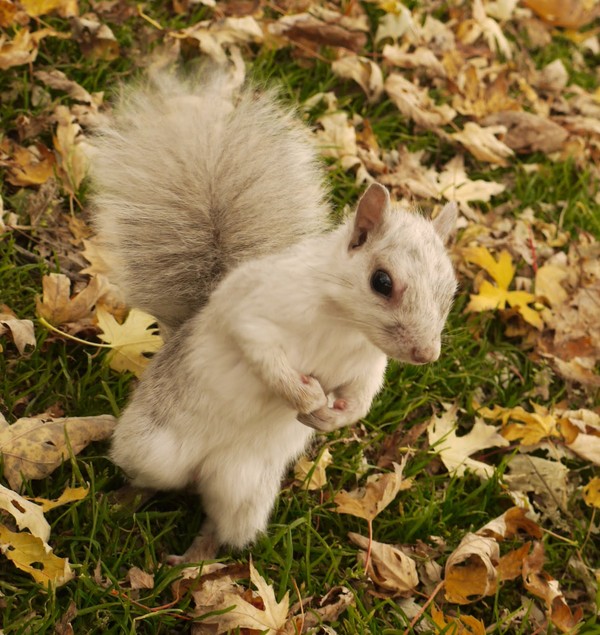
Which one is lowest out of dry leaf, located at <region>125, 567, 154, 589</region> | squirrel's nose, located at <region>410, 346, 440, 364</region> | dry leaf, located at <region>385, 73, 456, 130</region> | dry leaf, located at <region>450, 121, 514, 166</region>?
dry leaf, located at <region>125, 567, 154, 589</region>

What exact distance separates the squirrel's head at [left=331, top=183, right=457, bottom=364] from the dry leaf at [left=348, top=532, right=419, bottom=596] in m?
0.63

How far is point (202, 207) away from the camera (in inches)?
71.1

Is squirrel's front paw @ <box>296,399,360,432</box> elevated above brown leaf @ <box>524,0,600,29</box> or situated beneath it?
situated beneath

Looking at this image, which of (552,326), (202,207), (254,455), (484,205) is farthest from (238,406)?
(484,205)

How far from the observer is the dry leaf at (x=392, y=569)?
1851 millimetres

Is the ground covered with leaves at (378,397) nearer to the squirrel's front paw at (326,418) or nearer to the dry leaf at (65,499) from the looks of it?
the dry leaf at (65,499)

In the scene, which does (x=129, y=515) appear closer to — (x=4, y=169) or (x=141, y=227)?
(x=141, y=227)

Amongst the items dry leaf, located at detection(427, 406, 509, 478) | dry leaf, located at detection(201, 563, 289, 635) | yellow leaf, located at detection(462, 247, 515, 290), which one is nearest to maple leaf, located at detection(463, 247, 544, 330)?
yellow leaf, located at detection(462, 247, 515, 290)

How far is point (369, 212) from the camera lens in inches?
60.9

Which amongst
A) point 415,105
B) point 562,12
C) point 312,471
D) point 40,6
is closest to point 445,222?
point 312,471

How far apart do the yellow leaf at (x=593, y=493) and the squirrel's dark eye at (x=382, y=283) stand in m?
1.04

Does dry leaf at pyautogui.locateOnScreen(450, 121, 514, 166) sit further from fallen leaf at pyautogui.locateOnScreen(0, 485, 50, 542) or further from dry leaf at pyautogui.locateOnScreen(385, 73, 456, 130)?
fallen leaf at pyautogui.locateOnScreen(0, 485, 50, 542)

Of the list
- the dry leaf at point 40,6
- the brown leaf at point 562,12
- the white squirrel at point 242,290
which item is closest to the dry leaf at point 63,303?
the white squirrel at point 242,290

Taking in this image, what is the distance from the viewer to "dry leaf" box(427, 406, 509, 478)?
7.06ft
